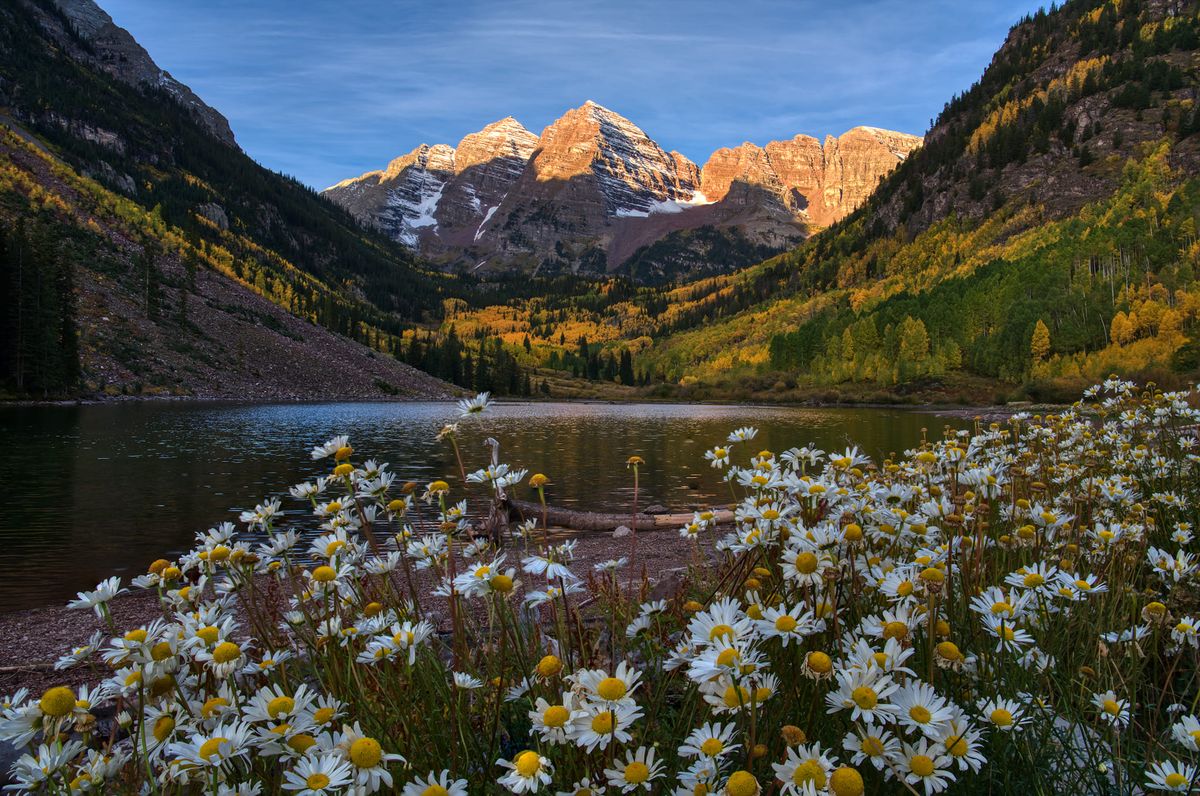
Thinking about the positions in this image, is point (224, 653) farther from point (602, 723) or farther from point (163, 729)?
point (602, 723)

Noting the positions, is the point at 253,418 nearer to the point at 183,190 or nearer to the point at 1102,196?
the point at 1102,196

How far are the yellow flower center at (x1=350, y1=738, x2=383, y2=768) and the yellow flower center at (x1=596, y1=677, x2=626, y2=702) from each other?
0.64m

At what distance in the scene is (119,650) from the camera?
95.7 inches

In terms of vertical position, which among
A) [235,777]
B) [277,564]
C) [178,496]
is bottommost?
[178,496]

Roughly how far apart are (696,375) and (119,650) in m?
180

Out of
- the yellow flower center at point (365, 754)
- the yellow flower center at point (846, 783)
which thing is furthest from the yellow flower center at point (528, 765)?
the yellow flower center at point (846, 783)

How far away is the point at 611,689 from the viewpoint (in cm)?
179

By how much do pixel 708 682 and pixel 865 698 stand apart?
1.57 ft

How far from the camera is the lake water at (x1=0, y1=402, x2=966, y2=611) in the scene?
15.1m

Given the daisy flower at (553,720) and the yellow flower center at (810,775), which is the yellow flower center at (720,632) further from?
the daisy flower at (553,720)

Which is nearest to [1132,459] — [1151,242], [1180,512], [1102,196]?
[1180,512]

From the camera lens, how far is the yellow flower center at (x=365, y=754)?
1.70 metres

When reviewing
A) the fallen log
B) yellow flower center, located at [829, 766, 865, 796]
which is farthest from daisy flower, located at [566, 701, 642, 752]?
the fallen log

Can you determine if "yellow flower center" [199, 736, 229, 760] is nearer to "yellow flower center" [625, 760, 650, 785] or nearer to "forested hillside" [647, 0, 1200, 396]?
"yellow flower center" [625, 760, 650, 785]
